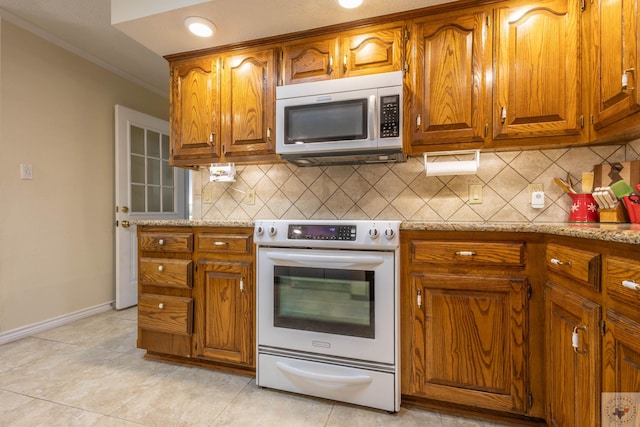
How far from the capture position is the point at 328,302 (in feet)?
5.12

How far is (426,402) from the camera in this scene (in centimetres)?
150

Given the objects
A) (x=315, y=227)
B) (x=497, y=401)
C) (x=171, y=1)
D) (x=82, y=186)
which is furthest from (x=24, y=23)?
(x=497, y=401)

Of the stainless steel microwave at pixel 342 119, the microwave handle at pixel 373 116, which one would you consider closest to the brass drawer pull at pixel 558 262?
the stainless steel microwave at pixel 342 119

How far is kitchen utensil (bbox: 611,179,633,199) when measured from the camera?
1.50 meters

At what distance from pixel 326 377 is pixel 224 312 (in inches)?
26.7

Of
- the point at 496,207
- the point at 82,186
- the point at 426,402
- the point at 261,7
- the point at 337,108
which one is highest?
the point at 261,7

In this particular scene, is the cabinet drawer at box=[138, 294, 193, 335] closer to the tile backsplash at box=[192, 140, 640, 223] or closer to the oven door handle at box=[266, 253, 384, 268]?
the oven door handle at box=[266, 253, 384, 268]

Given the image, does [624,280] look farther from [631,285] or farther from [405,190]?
[405,190]

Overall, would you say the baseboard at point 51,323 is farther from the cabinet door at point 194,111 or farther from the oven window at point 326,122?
the oven window at point 326,122

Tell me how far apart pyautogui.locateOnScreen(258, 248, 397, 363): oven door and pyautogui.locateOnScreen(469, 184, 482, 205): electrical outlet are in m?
0.84

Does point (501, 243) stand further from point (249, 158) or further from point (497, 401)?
point (249, 158)

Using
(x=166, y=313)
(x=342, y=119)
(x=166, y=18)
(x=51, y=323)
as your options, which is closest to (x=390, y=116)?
(x=342, y=119)

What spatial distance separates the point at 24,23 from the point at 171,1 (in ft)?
5.27

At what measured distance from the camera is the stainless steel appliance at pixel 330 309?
4.76ft
